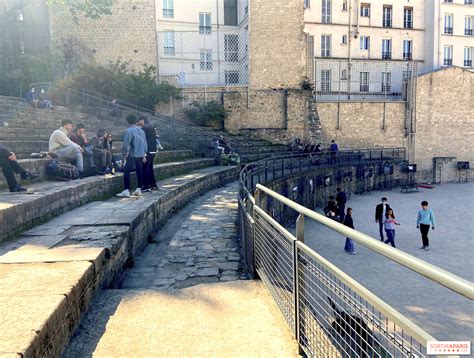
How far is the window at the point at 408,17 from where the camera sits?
3981 cm

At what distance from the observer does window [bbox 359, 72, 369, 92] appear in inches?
1431

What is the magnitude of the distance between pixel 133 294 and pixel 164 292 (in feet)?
1.02

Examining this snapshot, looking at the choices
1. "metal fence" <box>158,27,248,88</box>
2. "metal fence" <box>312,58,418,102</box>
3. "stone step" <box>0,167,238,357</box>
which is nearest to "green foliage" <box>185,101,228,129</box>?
"metal fence" <box>158,27,248,88</box>

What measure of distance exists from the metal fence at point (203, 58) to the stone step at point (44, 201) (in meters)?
20.7

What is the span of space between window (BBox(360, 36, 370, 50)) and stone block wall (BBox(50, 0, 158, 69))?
2097 centimetres

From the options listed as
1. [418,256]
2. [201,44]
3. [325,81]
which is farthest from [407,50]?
[418,256]

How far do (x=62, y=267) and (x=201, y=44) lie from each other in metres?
29.0

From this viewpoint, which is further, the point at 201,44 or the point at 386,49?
the point at 386,49

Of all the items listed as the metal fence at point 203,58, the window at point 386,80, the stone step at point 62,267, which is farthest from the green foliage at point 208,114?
the stone step at point 62,267

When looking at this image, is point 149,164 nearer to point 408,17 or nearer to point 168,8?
point 168,8

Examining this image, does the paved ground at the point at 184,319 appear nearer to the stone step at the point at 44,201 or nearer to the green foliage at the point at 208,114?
the stone step at the point at 44,201

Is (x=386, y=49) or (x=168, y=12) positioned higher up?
(x=168, y=12)

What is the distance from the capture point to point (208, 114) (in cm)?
2641

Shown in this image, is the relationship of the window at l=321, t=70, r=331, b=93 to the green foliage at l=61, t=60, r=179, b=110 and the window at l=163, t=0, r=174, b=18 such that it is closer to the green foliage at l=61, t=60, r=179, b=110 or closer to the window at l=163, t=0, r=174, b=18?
the window at l=163, t=0, r=174, b=18
